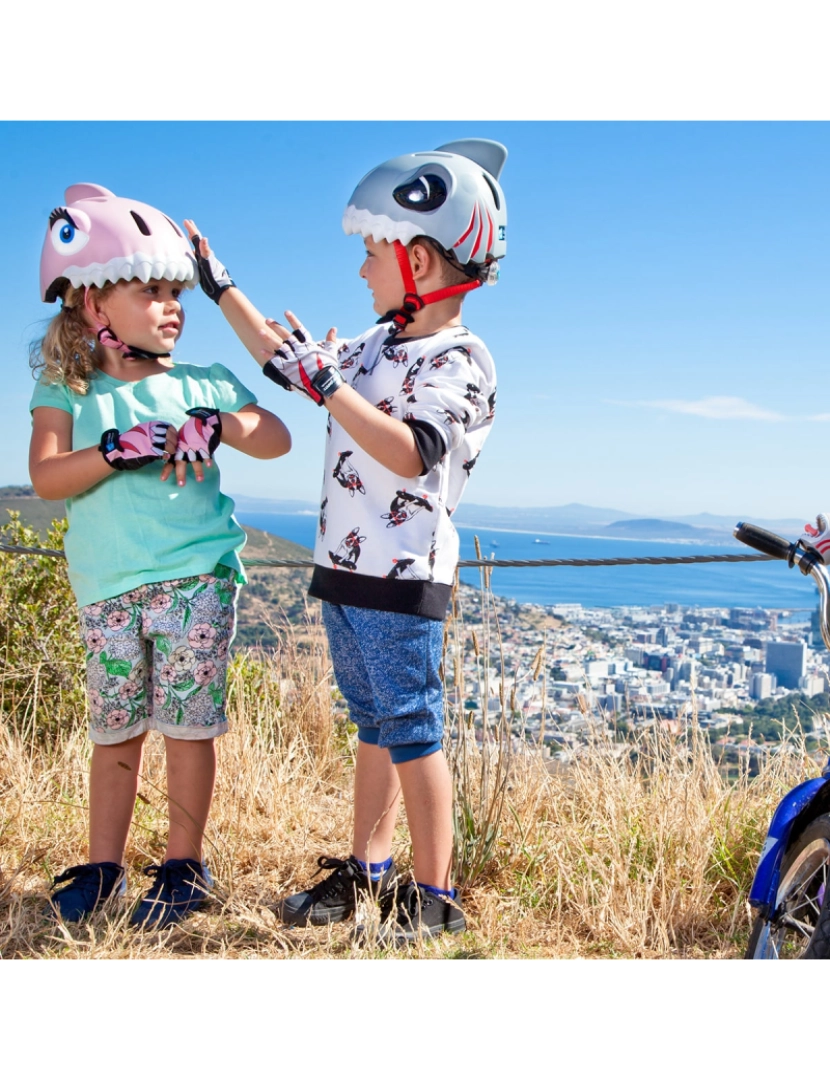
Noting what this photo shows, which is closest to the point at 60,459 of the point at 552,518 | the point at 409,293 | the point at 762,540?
the point at 409,293

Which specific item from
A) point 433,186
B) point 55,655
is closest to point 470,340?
point 433,186

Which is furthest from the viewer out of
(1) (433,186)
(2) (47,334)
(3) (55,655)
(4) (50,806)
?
(3) (55,655)

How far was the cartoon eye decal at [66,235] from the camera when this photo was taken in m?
2.12

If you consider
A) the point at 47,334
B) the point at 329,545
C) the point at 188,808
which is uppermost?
the point at 47,334

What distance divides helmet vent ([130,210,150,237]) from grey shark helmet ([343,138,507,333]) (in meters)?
0.43

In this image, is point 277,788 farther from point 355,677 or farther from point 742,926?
point 742,926

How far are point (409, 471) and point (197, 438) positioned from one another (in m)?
0.47

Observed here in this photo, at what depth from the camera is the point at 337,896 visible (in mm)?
2223

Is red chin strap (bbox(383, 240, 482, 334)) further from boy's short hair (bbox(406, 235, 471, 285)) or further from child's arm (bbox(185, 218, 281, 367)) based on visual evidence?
child's arm (bbox(185, 218, 281, 367))

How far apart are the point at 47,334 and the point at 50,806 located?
1.46 meters

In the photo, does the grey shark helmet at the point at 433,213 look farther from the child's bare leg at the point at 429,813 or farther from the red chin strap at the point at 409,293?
the child's bare leg at the point at 429,813

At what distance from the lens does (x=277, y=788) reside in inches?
117

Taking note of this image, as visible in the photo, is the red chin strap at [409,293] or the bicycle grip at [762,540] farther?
the red chin strap at [409,293]


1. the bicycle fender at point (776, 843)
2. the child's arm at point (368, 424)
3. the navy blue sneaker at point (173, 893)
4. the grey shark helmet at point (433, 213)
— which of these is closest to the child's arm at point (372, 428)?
the child's arm at point (368, 424)
